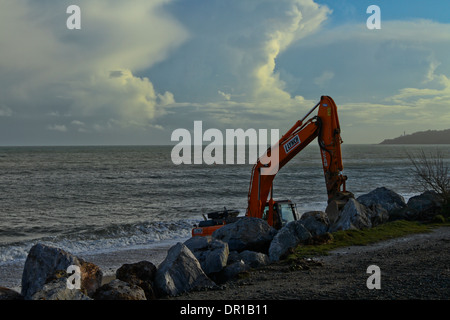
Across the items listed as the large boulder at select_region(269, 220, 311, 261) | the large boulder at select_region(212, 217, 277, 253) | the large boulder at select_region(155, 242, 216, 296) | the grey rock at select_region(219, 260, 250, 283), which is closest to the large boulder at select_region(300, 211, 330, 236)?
the large boulder at select_region(269, 220, 311, 261)

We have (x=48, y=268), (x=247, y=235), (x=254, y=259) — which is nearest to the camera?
(x=48, y=268)

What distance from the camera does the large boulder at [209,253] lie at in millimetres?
10814

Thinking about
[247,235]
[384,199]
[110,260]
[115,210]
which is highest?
[384,199]

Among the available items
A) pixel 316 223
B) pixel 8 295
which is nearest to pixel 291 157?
pixel 316 223

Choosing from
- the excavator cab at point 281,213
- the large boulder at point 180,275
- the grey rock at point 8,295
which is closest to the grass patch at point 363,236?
the excavator cab at point 281,213

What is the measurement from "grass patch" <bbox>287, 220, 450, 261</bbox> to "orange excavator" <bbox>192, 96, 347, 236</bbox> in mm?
1951

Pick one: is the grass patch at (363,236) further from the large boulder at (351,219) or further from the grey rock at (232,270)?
the grey rock at (232,270)

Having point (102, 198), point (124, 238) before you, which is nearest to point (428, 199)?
point (124, 238)

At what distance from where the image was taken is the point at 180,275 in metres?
9.59

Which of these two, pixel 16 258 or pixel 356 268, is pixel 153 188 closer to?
pixel 16 258

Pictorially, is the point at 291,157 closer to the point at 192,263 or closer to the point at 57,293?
the point at 192,263

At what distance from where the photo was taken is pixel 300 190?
3891 centimetres

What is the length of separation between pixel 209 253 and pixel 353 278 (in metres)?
3.65

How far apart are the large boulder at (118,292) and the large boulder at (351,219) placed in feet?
32.4
